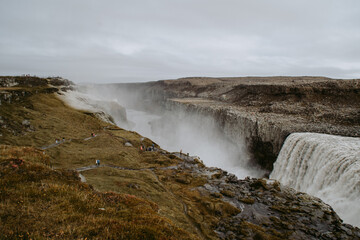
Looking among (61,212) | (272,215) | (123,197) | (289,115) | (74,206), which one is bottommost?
(272,215)

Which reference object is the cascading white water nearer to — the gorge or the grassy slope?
the gorge

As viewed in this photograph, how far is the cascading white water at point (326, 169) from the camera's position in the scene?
20250mm

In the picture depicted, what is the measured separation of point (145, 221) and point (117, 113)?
97.7 meters

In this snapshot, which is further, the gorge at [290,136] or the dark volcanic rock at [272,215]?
the gorge at [290,136]

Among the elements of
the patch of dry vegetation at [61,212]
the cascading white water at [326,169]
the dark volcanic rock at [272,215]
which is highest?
the patch of dry vegetation at [61,212]

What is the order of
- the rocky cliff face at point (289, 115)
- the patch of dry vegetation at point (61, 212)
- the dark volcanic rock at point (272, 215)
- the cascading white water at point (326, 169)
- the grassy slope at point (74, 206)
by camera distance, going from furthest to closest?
the rocky cliff face at point (289, 115) → the cascading white water at point (326, 169) → the dark volcanic rock at point (272, 215) → the grassy slope at point (74, 206) → the patch of dry vegetation at point (61, 212)

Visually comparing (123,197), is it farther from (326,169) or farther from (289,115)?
(289,115)

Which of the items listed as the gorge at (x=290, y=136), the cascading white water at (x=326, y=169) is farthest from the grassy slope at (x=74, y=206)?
the gorge at (x=290, y=136)

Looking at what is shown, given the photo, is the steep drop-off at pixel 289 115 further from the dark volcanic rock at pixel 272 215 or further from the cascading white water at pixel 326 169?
the dark volcanic rock at pixel 272 215

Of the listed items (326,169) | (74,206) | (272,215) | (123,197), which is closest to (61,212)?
(74,206)

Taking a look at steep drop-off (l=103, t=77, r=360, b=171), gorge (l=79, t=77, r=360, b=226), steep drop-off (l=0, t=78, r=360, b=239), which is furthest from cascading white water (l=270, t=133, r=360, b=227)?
steep drop-off (l=103, t=77, r=360, b=171)

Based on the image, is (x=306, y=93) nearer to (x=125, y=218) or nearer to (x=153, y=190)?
(x=153, y=190)

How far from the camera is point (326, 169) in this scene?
24.3 meters

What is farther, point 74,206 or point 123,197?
point 123,197
